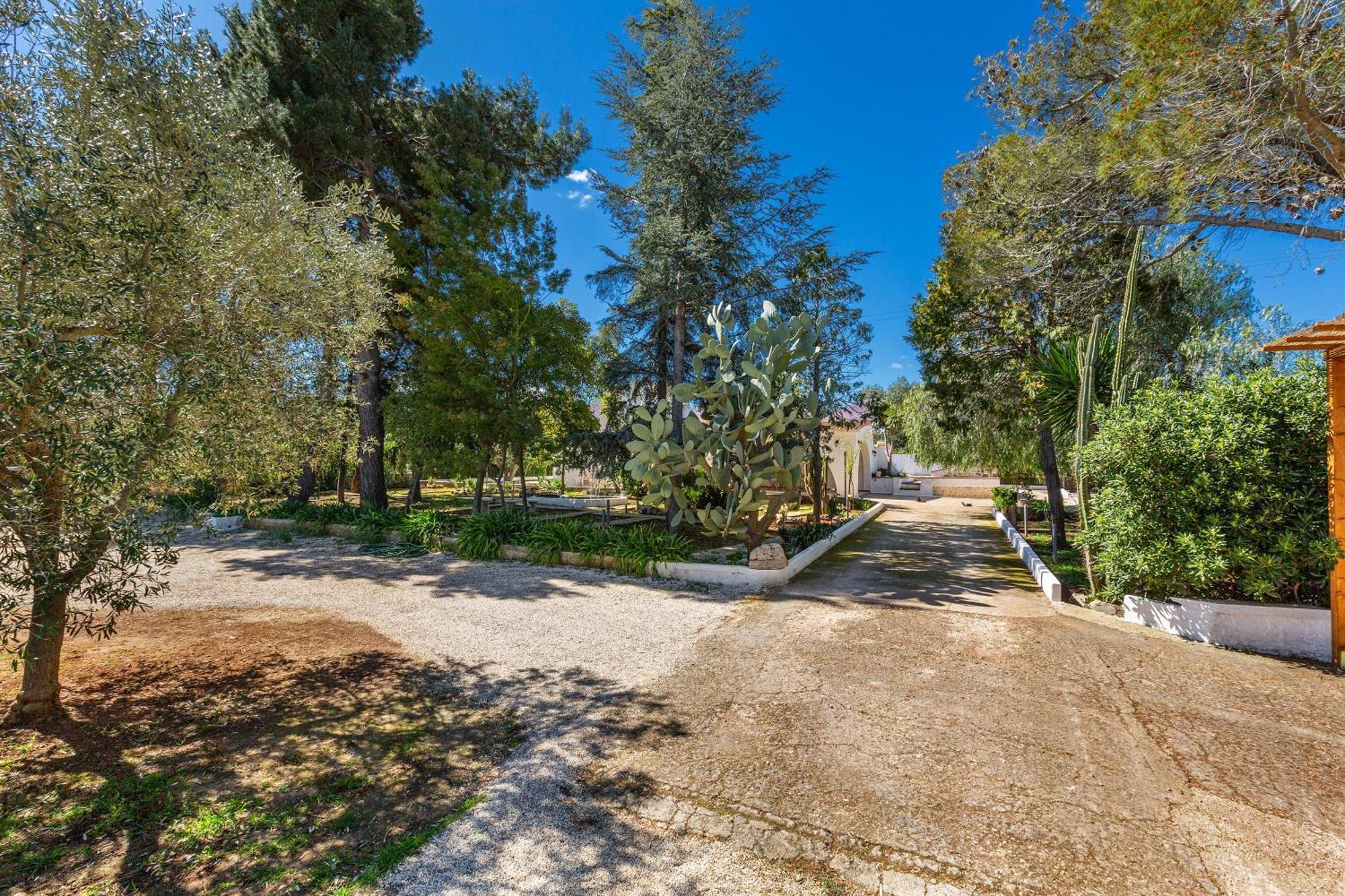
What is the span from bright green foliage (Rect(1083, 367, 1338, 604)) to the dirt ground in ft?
21.7

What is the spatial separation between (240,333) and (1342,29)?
10386 millimetres

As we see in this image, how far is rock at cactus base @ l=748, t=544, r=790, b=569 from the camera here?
8.41 m

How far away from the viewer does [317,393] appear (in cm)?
581

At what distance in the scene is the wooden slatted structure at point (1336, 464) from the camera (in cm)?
475

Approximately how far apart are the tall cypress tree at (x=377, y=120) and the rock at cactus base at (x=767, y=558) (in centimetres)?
841

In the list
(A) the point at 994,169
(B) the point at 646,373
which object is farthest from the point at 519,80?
(A) the point at 994,169

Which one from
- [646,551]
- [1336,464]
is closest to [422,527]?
[646,551]

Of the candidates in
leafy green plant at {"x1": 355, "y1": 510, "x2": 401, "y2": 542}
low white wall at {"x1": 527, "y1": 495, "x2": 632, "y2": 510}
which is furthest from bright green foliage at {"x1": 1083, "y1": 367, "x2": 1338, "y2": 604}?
low white wall at {"x1": 527, "y1": 495, "x2": 632, "y2": 510}

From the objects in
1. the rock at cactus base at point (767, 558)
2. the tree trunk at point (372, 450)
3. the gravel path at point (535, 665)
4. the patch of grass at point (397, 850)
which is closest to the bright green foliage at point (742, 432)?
the rock at cactus base at point (767, 558)

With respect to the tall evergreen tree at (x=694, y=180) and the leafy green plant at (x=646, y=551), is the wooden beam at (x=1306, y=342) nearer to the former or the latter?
the leafy green plant at (x=646, y=551)

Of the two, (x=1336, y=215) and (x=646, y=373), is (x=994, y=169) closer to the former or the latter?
(x=1336, y=215)

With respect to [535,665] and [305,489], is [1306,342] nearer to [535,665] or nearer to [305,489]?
[535,665]

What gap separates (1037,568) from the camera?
27.5 feet

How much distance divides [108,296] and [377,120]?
13.8 meters
